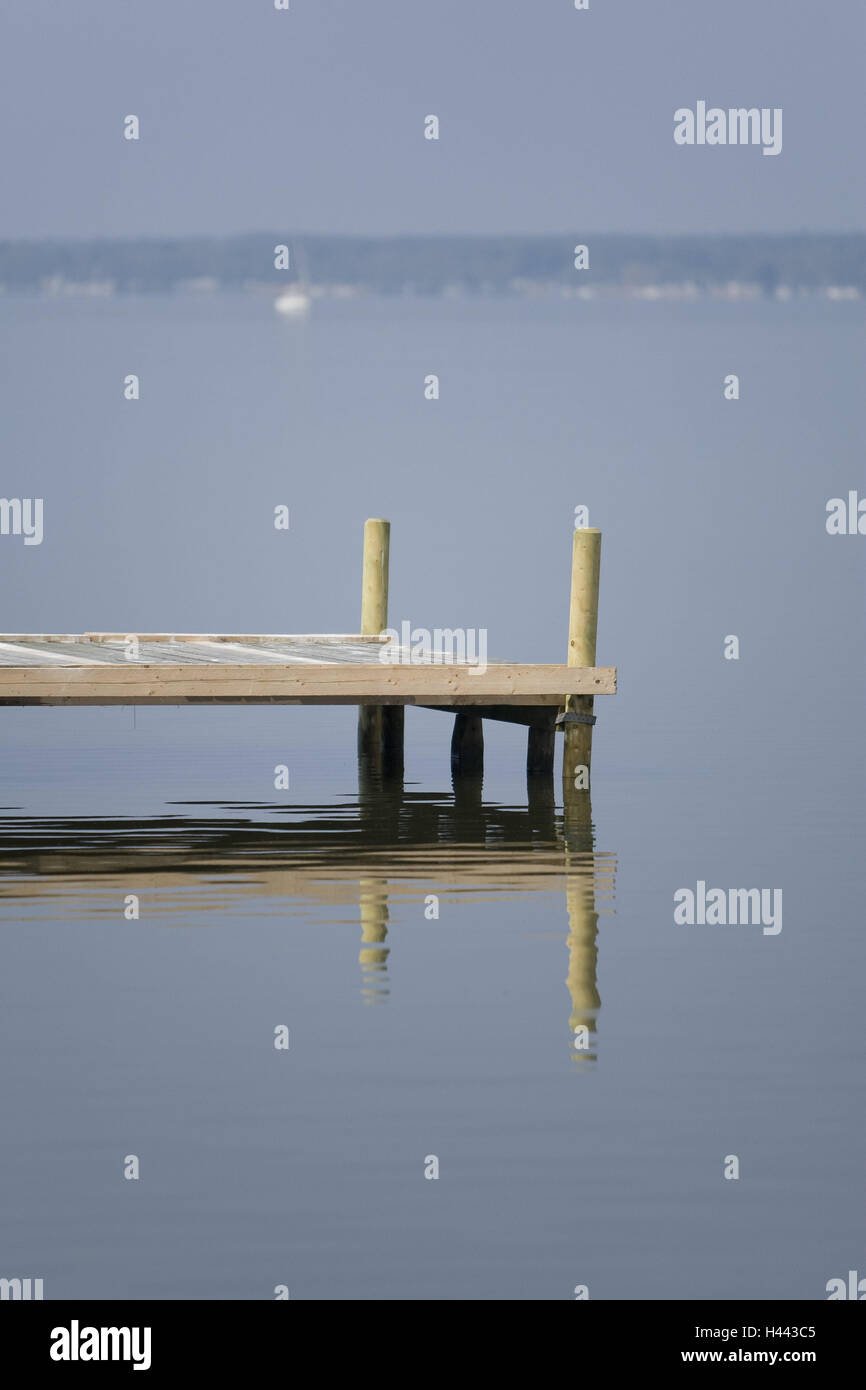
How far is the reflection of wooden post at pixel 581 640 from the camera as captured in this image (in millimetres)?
16297

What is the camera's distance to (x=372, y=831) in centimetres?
1522

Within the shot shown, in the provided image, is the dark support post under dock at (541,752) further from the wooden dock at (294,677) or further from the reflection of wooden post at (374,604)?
the reflection of wooden post at (374,604)

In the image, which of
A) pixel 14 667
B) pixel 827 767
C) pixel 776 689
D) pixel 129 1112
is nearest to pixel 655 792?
pixel 827 767

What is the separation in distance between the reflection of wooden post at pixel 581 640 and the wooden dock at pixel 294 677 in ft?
0.06

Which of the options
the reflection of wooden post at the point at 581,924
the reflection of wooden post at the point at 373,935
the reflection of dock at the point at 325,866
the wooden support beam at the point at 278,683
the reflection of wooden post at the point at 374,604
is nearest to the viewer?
the reflection of wooden post at the point at 581,924

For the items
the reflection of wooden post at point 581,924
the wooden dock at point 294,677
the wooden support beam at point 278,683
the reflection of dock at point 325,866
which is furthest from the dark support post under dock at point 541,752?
the wooden support beam at point 278,683

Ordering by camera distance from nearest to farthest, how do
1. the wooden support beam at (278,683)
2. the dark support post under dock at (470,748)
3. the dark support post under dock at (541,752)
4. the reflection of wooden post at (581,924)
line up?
the reflection of wooden post at (581,924) < the wooden support beam at (278,683) < the dark support post under dock at (541,752) < the dark support post under dock at (470,748)

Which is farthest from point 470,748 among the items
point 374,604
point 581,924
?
point 581,924

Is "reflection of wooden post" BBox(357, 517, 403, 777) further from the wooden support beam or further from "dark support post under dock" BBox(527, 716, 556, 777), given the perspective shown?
the wooden support beam

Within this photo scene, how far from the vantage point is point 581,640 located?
53.5 ft

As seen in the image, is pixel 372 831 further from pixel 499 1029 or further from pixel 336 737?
pixel 336 737

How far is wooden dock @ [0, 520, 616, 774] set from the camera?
14.7m

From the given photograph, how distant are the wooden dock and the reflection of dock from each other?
1.05m
